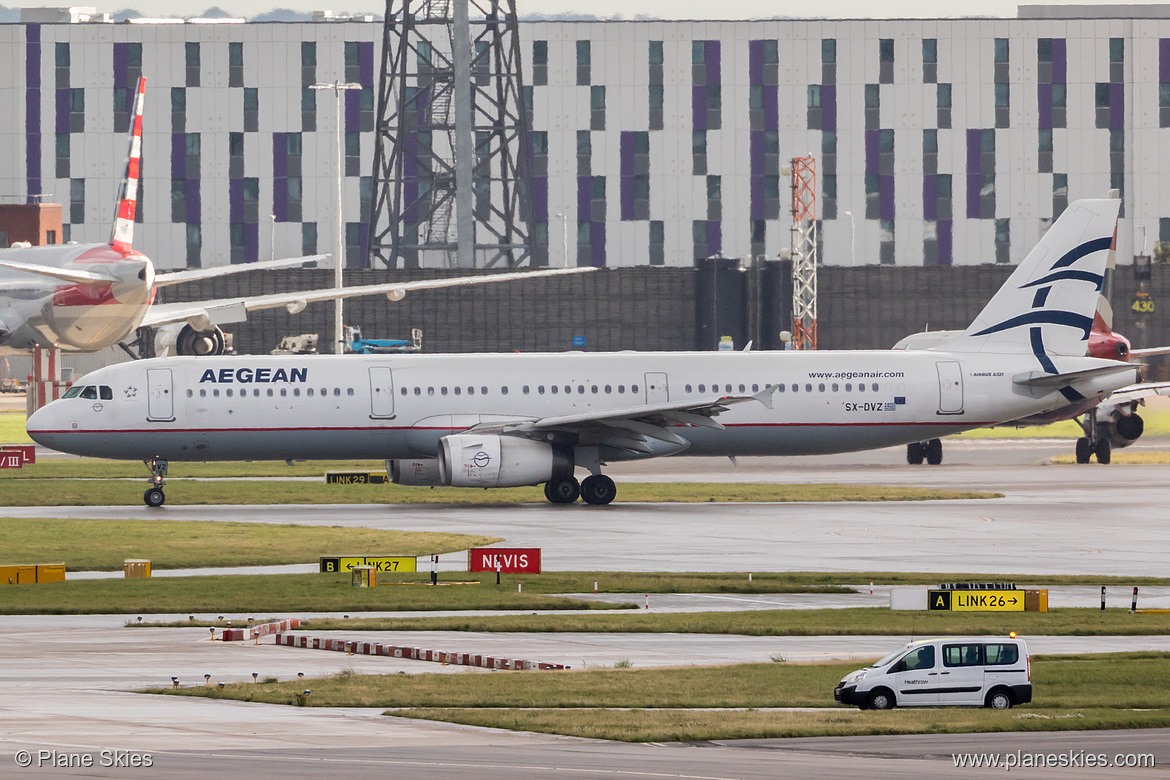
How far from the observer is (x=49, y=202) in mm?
119000

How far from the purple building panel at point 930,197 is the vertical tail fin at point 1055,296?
6915 centimetres

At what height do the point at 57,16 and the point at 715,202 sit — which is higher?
the point at 57,16

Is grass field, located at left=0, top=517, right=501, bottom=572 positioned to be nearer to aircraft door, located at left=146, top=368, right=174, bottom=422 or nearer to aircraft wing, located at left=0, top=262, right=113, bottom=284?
aircraft door, located at left=146, top=368, right=174, bottom=422

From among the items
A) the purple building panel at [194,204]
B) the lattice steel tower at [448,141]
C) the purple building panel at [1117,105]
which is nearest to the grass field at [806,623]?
the lattice steel tower at [448,141]

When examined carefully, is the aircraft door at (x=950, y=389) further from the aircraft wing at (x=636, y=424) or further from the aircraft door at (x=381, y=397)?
the aircraft door at (x=381, y=397)

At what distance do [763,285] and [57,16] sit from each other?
61.4 meters

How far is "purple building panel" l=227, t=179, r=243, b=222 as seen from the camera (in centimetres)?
11869

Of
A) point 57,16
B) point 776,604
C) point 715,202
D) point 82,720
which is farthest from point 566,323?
point 82,720

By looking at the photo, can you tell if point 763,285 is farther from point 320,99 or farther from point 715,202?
point 320,99

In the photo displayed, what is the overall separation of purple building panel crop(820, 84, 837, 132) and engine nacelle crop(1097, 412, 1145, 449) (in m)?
58.3

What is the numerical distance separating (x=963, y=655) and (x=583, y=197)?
3957 inches

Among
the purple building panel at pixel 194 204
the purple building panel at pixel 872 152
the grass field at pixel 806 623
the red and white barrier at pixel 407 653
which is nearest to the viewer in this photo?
the red and white barrier at pixel 407 653

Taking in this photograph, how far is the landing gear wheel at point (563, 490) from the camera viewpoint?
45.6 m

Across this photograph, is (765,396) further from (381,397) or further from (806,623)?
(806,623)
